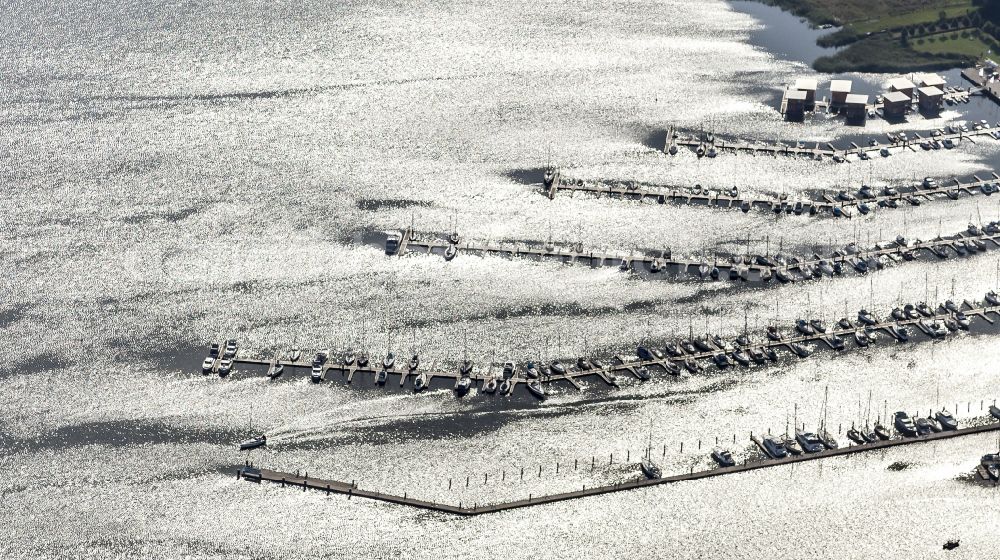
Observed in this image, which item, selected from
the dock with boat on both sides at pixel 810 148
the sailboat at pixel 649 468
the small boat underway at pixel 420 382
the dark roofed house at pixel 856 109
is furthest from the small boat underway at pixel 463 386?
the dark roofed house at pixel 856 109

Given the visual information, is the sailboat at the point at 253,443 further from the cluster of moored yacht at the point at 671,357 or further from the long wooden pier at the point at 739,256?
the long wooden pier at the point at 739,256

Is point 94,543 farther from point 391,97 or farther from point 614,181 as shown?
point 391,97

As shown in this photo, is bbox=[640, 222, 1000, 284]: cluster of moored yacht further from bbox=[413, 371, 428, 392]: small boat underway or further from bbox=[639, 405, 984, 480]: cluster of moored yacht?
bbox=[413, 371, 428, 392]: small boat underway

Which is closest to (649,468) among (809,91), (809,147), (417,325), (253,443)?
(417,325)

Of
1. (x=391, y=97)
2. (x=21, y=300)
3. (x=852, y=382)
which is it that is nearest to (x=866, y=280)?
(x=852, y=382)

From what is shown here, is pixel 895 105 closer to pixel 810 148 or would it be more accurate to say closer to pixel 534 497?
pixel 810 148
